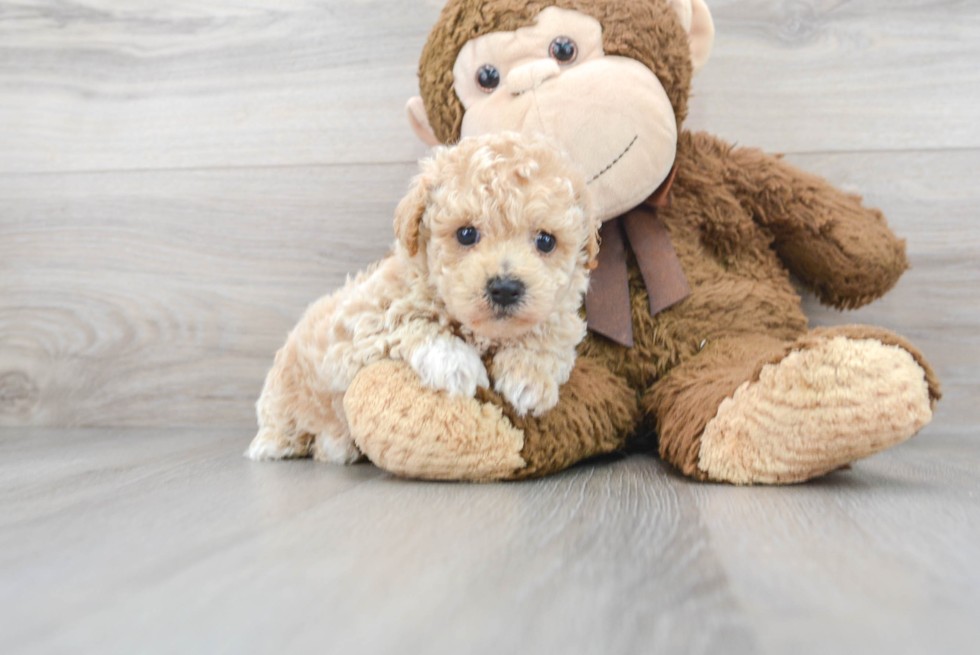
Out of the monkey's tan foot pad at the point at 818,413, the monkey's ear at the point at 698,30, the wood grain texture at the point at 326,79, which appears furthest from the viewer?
the wood grain texture at the point at 326,79

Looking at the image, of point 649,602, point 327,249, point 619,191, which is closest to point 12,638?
point 649,602

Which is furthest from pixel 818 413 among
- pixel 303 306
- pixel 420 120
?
pixel 303 306

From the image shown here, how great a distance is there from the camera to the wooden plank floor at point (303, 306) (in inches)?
16.9

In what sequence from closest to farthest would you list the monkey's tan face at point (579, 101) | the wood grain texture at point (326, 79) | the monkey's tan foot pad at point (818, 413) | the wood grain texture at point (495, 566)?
the wood grain texture at point (495, 566), the monkey's tan foot pad at point (818, 413), the monkey's tan face at point (579, 101), the wood grain texture at point (326, 79)

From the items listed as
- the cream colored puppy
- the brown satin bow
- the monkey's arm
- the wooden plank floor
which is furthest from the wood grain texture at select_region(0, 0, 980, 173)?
the cream colored puppy

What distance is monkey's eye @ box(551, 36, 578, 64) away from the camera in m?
0.78

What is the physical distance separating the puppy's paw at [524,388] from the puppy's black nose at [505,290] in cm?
8

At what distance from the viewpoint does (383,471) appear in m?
0.74

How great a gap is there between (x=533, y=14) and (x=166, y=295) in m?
0.73

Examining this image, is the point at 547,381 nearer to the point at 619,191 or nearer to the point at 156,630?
the point at 619,191

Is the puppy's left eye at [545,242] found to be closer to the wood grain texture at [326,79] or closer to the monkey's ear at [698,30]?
the monkey's ear at [698,30]

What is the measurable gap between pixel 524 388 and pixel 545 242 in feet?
0.43

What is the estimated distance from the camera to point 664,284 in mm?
841

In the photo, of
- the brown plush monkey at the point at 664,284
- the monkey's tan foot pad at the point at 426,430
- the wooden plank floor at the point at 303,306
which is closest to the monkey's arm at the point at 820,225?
the brown plush monkey at the point at 664,284
